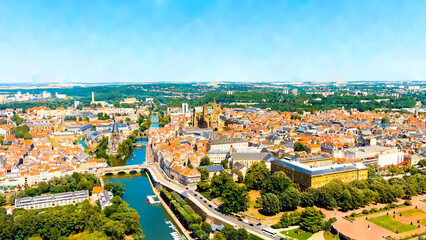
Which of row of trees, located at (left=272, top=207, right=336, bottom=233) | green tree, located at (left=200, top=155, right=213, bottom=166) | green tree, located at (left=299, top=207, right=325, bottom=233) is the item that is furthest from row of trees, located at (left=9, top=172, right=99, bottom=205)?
green tree, located at (left=299, top=207, right=325, bottom=233)

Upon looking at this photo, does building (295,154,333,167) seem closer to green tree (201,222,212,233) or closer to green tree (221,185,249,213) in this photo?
green tree (221,185,249,213)

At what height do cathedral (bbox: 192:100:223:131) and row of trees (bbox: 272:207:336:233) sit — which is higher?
cathedral (bbox: 192:100:223:131)

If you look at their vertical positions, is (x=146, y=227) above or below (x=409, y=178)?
below

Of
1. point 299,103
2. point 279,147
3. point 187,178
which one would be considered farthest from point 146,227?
point 299,103

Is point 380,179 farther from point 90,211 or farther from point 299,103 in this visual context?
point 299,103

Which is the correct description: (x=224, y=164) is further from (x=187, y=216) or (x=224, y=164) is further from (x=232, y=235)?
(x=232, y=235)

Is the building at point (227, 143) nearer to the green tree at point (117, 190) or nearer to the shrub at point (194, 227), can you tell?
the green tree at point (117, 190)
